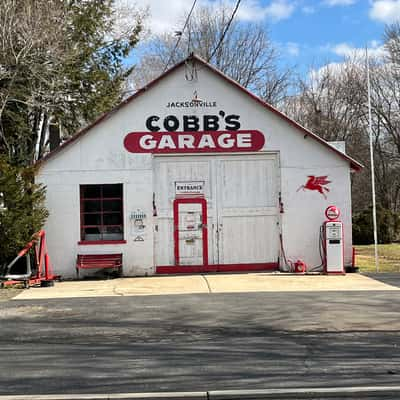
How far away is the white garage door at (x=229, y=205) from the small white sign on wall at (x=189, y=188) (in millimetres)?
89

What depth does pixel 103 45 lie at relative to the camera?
2669 centimetres

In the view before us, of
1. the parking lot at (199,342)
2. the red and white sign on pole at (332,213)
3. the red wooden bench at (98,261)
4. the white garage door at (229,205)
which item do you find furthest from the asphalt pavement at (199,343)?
the white garage door at (229,205)

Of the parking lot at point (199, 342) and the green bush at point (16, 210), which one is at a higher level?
the green bush at point (16, 210)

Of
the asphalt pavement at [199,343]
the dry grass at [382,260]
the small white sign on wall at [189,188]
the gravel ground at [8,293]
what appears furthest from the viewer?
the dry grass at [382,260]

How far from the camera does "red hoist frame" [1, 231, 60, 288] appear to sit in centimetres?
1547

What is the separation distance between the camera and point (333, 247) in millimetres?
16688

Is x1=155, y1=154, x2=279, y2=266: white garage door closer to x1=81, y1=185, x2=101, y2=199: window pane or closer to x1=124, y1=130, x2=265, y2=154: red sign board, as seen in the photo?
x1=124, y1=130, x2=265, y2=154: red sign board

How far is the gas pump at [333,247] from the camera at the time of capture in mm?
16688

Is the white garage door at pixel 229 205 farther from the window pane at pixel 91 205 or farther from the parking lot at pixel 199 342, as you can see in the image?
the parking lot at pixel 199 342

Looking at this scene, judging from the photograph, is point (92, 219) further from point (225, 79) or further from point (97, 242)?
point (225, 79)

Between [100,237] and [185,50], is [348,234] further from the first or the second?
[185,50]

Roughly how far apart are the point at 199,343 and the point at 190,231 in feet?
29.3

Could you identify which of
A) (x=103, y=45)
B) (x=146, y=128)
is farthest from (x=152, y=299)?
(x=103, y=45)

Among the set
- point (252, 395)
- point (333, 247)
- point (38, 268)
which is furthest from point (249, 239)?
point (252, 395)
